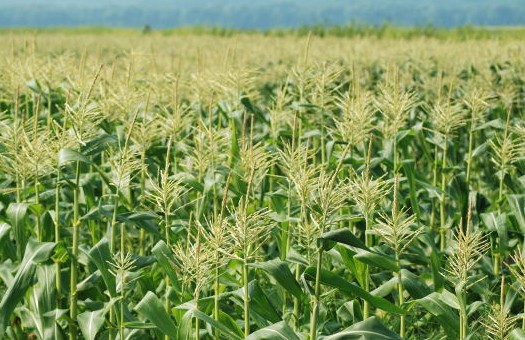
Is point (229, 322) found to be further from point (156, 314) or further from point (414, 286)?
point (414, 286)

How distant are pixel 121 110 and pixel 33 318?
1710 mm

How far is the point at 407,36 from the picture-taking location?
32438mm

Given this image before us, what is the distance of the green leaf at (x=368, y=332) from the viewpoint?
300 cm

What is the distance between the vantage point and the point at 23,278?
3762mm

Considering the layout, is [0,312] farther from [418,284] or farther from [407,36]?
[407,36]

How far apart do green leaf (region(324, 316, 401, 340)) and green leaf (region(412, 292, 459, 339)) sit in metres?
0.44

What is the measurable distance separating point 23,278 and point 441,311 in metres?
1.99

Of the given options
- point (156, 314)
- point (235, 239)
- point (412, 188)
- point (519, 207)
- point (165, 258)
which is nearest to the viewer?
point (235, 239)

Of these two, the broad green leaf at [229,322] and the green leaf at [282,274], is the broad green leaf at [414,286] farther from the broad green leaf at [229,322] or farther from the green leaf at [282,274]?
the broad green leaf at [229,322]

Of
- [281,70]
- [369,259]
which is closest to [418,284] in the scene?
[369,259]

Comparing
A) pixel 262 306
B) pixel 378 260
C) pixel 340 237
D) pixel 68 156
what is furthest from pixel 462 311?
pixel 68 156

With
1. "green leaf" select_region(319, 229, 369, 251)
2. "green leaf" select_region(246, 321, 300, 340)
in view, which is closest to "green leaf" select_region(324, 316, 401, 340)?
"green leaf" select_region(246, 321, 300, 340)

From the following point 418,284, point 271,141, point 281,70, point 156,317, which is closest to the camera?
point 156,317

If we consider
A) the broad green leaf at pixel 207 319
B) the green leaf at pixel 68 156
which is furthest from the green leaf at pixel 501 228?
the green leaf at pixel 68 156
